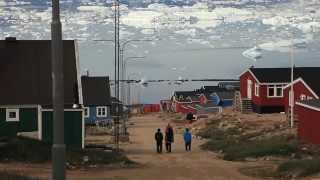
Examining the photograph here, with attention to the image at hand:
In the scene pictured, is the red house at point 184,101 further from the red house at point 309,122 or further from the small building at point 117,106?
the red house at point 309,122

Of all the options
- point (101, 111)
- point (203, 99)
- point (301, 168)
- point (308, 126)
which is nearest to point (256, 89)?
point (101, 111)

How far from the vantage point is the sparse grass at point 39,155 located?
103 ft

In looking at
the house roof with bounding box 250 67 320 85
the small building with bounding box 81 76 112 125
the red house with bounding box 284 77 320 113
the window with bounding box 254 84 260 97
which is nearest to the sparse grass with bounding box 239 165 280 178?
the red house with bounding box 284 77 320 113

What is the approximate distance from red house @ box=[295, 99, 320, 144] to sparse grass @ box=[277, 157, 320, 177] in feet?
37.1

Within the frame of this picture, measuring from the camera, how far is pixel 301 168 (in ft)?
87.8

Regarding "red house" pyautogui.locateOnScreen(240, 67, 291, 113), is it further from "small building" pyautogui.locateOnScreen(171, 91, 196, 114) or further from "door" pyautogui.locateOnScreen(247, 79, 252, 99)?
"small building" pyautogui.locateOnScreen(171, 91, 196, 114)

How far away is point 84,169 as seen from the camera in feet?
97.7

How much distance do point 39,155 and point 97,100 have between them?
55.0m

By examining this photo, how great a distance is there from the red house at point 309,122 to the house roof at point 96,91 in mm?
43915

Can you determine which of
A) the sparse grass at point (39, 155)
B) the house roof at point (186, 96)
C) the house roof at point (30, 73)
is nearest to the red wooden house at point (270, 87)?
the house roof at point (30, 73)

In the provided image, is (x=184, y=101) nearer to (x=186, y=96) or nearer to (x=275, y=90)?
(x=186, y=96)

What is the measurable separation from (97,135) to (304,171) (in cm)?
4557

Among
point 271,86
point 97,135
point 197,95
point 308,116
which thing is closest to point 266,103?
point 271,86

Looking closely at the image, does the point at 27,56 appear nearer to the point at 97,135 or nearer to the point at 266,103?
the point at 97,135
